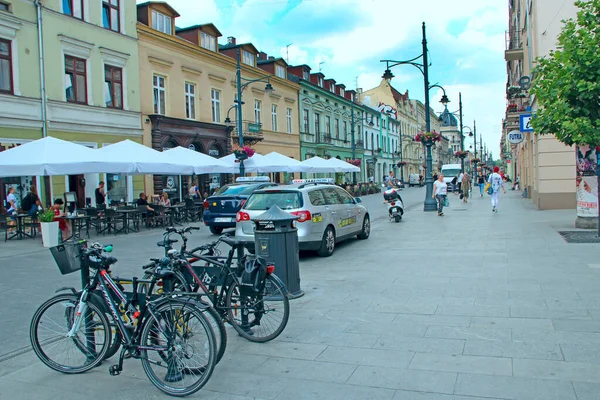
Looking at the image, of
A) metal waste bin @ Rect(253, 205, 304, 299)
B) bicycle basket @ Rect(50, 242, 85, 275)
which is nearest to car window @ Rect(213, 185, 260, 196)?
metal waste bin @ Rect(253, 205, 304, 299)

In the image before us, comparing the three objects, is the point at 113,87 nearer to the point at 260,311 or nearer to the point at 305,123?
the point at 260,311

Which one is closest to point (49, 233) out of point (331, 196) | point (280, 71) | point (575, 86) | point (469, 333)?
point (331, 196)

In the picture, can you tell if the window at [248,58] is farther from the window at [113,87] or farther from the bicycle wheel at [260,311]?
the bicycle wheel at [260,311]

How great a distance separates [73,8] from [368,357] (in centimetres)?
2198

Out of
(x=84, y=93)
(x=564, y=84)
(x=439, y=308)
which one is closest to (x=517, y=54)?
(x=564, y=84)

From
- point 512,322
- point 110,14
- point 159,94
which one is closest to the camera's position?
point 512,322

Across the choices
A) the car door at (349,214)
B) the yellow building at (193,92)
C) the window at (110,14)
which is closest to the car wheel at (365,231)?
the car door at (349,214)

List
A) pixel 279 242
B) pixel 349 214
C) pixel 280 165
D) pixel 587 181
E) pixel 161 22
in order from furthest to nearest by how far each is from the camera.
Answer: pixel 161 22 < pixel 280 165 < pixel 587 181 < pixel 349 214 < pixel 279 242

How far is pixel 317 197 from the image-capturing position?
35.5ft

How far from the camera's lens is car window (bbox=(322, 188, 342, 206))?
36.7 ft

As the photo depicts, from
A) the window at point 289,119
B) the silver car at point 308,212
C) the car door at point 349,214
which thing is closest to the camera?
the silver car at point 308,212

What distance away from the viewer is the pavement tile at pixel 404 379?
3996 millimetres

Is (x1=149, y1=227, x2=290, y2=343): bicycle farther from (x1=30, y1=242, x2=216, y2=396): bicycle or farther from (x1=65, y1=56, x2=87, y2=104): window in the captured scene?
(x1=65, y1=56, x2=87, y2=104): window

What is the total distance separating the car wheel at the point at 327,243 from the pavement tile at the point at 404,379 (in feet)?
20.1
